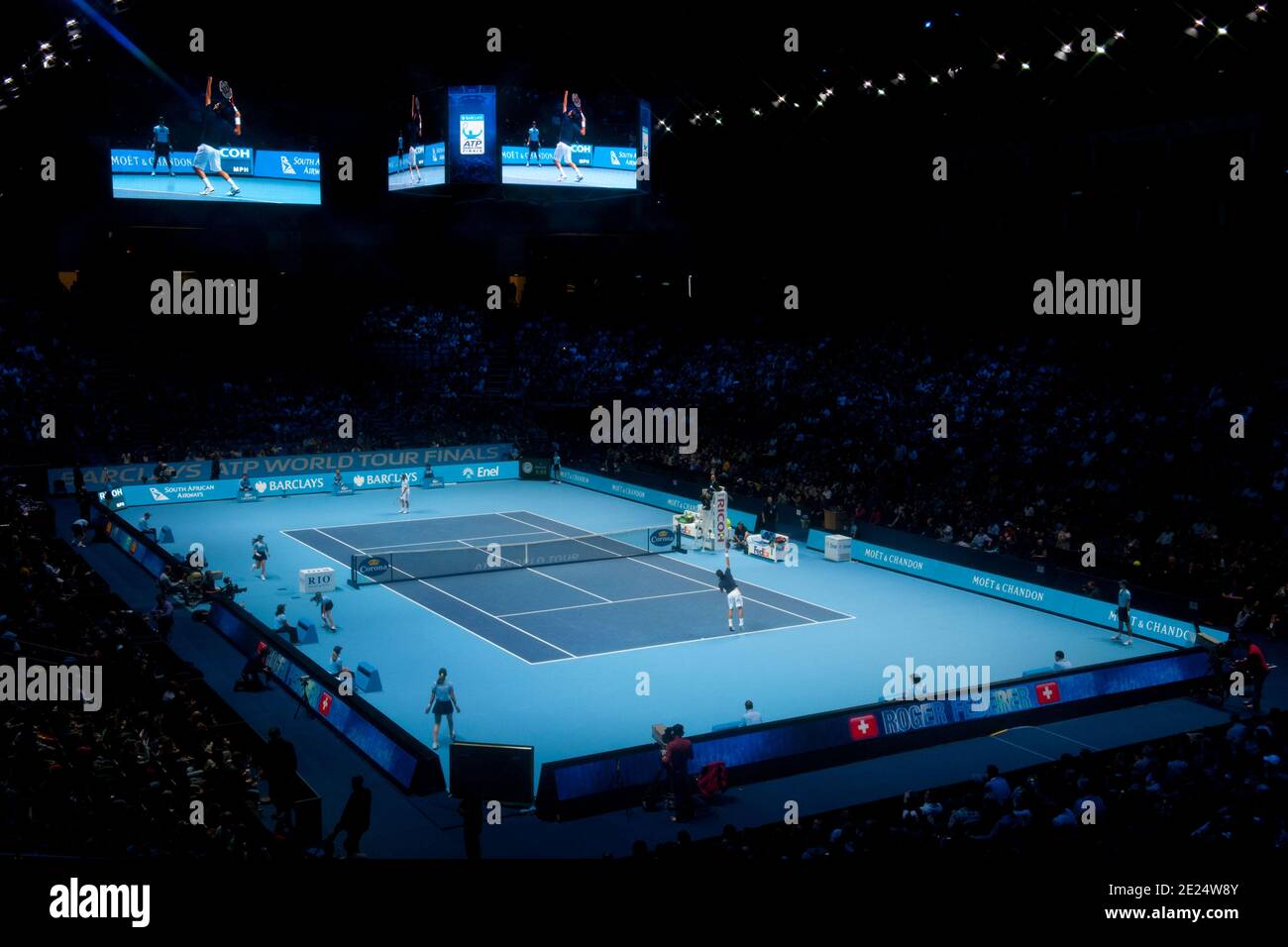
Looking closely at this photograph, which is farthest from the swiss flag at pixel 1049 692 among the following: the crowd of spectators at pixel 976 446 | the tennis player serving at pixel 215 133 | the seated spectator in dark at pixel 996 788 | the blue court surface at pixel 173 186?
the blue court surface at pixel 173 186

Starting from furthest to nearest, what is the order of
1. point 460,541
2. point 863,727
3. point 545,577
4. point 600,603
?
1. point 460,541
2. point 545,577
3. point 600,603
4. point 863,727

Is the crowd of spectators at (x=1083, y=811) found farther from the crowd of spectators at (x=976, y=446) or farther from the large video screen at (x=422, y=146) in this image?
the large video screen at (x=422, y=146)

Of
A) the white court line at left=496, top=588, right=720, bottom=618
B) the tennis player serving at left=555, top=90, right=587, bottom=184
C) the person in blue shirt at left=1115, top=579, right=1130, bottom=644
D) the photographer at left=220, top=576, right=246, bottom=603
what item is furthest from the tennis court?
the tennis player serving at left=555, top=90, right=587, bottom=184

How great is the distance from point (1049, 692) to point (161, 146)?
35.7 meters

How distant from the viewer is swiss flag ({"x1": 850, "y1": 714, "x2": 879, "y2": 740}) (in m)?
19.6

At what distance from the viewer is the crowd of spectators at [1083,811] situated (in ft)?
40.8

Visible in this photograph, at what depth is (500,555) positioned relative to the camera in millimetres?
34281

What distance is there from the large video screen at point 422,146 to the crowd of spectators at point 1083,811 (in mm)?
30794

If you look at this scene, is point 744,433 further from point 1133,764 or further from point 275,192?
point 1133,764

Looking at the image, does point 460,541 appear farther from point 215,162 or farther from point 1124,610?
point 1124,610

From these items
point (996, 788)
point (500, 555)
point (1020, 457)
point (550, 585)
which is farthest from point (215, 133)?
point (996, 788)

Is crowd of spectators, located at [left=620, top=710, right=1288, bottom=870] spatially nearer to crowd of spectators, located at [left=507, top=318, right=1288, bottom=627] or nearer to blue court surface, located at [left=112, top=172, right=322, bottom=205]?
crowd of spectators, located at [left=507, top=318, right=1288, bottom=627]

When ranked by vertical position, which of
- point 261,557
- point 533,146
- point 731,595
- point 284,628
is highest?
point 533,146

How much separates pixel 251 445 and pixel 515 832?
114ft
